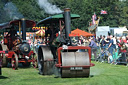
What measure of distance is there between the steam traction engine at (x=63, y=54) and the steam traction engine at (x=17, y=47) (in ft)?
7.41

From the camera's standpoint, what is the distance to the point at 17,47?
14.8 meters

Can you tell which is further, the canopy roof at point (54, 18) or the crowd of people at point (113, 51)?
the crowd of people at point (113, 51)

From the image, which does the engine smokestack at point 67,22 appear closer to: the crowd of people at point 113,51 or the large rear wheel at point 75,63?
the large rear wheel at point 75,63

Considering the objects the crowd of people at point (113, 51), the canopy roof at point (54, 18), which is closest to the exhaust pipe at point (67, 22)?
the canopy roof at point (54, 18)

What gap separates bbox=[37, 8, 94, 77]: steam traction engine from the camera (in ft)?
33.2

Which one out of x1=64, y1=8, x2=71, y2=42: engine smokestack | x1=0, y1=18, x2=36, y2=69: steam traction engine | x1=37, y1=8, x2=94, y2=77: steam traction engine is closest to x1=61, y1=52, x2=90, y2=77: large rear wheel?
x1=37, y1=8, x2=94, y2=77: steam traction engine

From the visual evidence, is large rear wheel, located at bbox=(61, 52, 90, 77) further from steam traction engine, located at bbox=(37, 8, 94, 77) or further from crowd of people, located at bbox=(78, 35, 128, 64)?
crowd of people, located at bbox=(78, 35, 128, 64)

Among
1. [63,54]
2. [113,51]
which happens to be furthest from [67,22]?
[113,51]

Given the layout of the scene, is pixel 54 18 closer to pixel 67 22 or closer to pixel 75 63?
pixel 67 22

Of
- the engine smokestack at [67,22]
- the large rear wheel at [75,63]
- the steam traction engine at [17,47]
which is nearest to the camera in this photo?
the large rear wheel at [75,63]

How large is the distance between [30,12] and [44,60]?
26.2 m

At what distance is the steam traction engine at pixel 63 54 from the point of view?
10.1 meters

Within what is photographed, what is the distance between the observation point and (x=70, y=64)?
1012cm

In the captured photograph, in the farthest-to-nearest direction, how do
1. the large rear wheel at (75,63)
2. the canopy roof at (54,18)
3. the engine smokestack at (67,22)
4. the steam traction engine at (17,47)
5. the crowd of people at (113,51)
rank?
1. the crowd of people at (113,51)
2. the steam traction engine at (17,47)
3. the canopy roof at (54,18)
4. the engine smokestack at (67,22)
5. the large rear wheel at (75,63)
